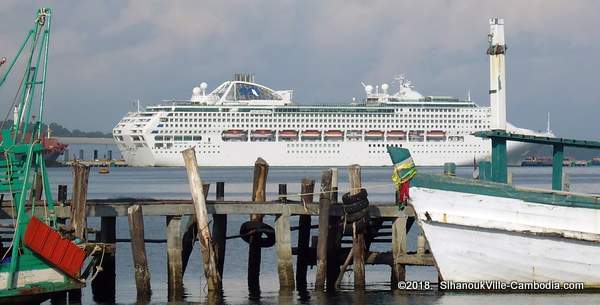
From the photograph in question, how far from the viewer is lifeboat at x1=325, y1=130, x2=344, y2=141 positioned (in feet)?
380

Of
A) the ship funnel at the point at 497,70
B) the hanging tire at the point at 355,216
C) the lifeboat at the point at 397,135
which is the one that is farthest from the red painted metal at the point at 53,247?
the lifeboat at the point at 397,135

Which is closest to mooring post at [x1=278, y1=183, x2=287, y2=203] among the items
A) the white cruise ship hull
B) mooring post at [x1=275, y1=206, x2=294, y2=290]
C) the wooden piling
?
mooring post at [x1=275, y1=206, x2=294, y2=290]

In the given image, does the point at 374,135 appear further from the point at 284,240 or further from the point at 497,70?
the point at 284,240

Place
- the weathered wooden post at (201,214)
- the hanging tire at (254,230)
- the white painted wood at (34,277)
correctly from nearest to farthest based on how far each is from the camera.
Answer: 1. the white painted wood at (34,277)
2. the weathered wooden post at (201,214)
3. the hanging tire at (254,230)

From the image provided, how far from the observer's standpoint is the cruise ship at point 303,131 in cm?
11544

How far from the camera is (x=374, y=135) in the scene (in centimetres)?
11712

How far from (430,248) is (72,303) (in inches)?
240

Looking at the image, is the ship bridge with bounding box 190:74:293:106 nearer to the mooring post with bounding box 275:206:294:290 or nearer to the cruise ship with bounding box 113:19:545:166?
the cruise ship with bounding box 113:19:545:166

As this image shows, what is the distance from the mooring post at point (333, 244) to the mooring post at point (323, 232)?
12.3 inches

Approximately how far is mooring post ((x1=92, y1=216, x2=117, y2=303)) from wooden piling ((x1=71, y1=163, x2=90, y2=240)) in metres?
1.54

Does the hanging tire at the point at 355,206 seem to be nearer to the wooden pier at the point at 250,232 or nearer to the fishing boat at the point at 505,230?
the wooden pier at the point at 250,232

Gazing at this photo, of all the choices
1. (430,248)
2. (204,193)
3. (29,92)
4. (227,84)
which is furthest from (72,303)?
(227,84)

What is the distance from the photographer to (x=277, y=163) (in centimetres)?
11388

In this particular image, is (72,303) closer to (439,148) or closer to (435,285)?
(435,285)
